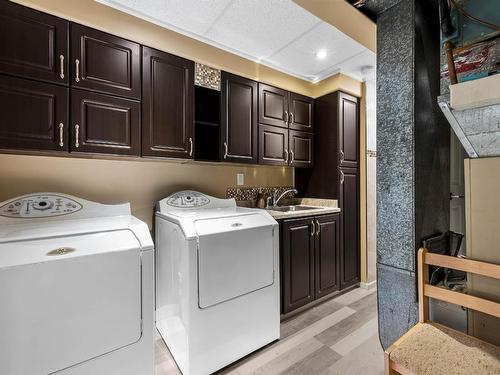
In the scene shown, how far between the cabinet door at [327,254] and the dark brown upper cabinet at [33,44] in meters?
2.42

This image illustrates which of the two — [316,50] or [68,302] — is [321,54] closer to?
[316,50]

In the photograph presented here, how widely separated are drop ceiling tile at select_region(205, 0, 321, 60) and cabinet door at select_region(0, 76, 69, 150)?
1.30 m

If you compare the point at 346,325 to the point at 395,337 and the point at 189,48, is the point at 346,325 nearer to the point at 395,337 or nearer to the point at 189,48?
the point at 395,337

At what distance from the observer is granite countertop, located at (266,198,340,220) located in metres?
2.29

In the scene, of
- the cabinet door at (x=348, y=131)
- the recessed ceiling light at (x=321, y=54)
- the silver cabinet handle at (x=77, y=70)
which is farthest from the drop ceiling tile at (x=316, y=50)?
the silver cabinet handle at (x=77, y=70)

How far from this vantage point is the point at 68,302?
1153 millimetres

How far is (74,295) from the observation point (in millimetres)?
1169

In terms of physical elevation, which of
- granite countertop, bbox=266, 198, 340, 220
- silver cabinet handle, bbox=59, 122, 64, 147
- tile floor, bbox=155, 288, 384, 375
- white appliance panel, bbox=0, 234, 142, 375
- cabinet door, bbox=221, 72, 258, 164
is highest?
cabinet door, bbox=221, 72, 258, 164

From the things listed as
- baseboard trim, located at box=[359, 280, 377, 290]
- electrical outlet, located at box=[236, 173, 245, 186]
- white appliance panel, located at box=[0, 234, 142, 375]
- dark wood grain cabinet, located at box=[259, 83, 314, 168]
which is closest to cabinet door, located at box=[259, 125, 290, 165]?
dark wood grain cabinet, located at box=[259, 83, 314, 168]

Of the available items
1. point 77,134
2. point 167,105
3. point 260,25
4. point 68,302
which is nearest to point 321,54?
point 260,25

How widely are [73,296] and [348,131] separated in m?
2.91

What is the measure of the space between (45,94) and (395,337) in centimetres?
256

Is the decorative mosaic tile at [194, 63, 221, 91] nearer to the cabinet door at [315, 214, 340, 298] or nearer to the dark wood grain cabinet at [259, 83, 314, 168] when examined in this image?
the dark wood grain cabinet at [259, 83, 314, 168]

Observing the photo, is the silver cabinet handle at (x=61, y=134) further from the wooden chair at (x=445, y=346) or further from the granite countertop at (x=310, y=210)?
the wooden chair at (x=445, y=346)
